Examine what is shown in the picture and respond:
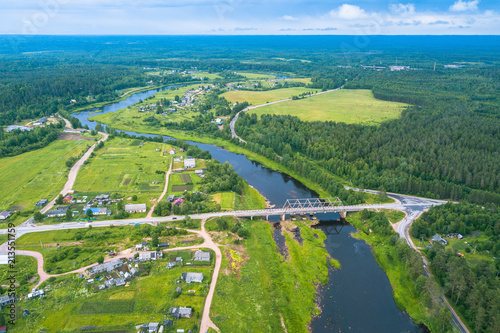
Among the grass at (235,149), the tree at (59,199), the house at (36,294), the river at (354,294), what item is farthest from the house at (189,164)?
the house at (36,294)

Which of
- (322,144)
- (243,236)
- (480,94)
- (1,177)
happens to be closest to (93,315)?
(243,236)

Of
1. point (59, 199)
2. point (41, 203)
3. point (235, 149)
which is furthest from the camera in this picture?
point (235, 149)

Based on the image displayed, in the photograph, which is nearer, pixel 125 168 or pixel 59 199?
pixel 59 199

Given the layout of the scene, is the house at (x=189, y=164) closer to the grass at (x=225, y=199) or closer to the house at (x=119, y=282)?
the grass at (x=225, y=199)

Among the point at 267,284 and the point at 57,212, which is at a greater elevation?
the point at 57,212

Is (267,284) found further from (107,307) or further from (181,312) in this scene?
(107,307)

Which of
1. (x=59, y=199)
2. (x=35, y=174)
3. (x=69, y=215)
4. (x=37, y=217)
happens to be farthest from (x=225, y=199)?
(x=35, y=174)

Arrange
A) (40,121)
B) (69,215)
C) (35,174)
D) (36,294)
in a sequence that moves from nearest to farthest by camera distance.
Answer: (36,294), (69,215), (35,174), (40,121)
